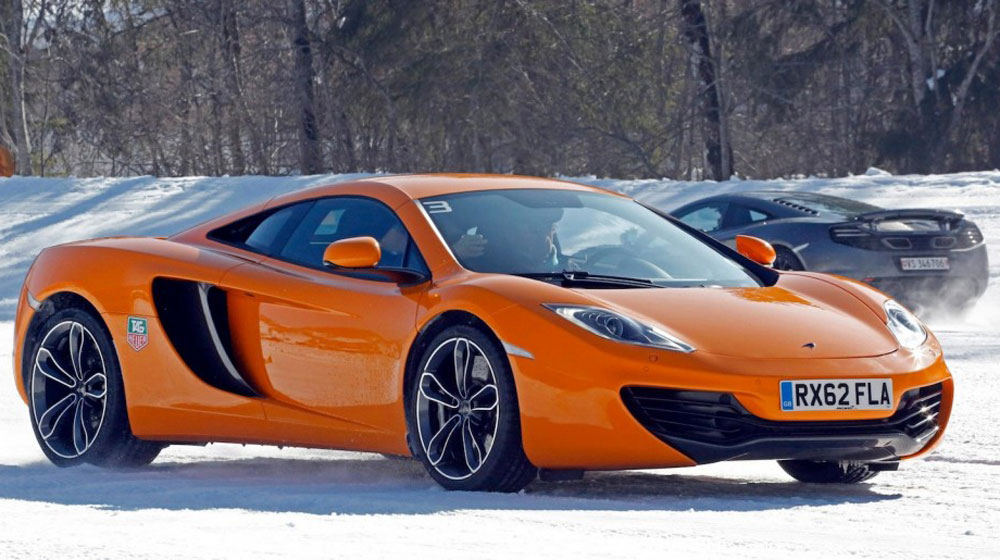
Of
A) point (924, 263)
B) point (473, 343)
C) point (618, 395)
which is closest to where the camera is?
point (618, 395)

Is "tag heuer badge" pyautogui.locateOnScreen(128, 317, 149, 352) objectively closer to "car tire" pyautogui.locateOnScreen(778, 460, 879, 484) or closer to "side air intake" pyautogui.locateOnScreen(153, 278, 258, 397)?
"side air intake" pyautogui.locateOnScreen(153, 278, 258, 397)

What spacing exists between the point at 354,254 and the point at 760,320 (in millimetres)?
1488

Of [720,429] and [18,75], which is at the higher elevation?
[18,75]

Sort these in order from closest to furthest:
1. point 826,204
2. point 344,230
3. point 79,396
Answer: point 344,230, point 79,396, point 826,204

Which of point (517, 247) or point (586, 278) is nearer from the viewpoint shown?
point (586, 278)

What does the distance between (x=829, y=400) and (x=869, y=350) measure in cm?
34

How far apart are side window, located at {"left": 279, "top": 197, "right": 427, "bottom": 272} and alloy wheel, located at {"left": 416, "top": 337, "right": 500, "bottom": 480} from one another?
64cm

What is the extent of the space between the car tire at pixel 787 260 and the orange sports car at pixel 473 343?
757 cm

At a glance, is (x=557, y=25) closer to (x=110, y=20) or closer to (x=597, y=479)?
(x=110, y=20)

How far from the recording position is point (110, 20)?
111 feet

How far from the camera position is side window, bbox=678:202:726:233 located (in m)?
15.9

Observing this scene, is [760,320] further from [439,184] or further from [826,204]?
[826,204]

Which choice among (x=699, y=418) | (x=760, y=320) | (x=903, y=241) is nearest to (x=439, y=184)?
(x=760, y=320)

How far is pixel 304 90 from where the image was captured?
110ft
